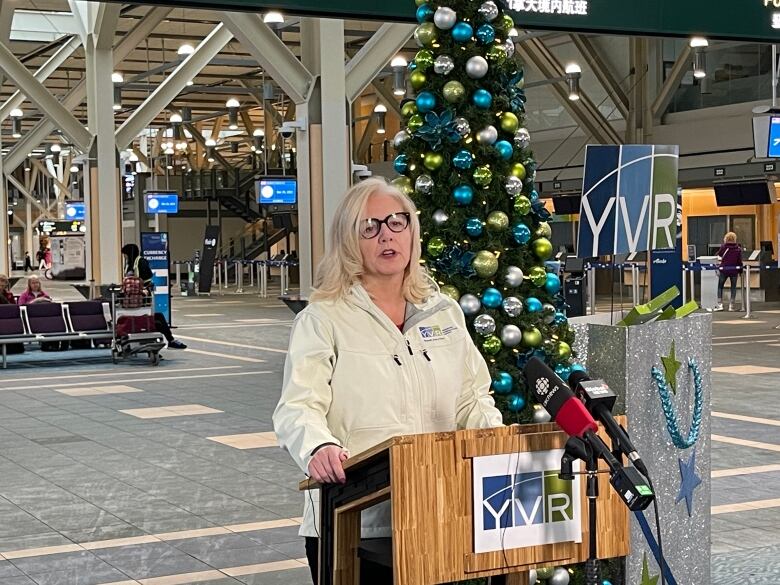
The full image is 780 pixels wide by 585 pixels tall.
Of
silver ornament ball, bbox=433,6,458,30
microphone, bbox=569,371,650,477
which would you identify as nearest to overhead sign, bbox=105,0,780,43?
silver ornament ball, bbox=433,6,458,30

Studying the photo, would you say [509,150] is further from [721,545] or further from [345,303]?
[721,545]

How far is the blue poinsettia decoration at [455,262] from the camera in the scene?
466 cm

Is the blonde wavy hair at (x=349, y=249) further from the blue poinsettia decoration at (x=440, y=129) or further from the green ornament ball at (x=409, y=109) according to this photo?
the green ornament ball at (x=409, y=109)

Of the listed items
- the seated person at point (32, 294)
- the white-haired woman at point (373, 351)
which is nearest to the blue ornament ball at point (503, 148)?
the white-haired woman at point (373, 351)

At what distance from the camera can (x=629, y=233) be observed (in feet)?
20.2

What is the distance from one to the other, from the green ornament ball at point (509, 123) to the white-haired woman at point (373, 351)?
1.42m

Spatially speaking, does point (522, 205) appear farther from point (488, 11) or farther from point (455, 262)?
point (488, 11)

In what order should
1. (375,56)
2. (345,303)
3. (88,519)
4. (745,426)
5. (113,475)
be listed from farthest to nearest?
(375,56)
(745,426)
(113,475)
(88,519)
(345,303)

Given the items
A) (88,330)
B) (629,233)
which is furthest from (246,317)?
(629,233)

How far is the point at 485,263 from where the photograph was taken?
462cm

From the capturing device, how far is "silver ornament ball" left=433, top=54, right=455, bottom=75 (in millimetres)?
4633

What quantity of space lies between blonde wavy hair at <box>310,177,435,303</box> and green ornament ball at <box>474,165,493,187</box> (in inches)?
50.9

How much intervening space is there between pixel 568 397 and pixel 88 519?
5.09m

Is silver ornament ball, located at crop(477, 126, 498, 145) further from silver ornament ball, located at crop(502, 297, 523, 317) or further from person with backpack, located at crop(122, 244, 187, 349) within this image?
person with backpack, located at crop(122, 244, 187, 349)
